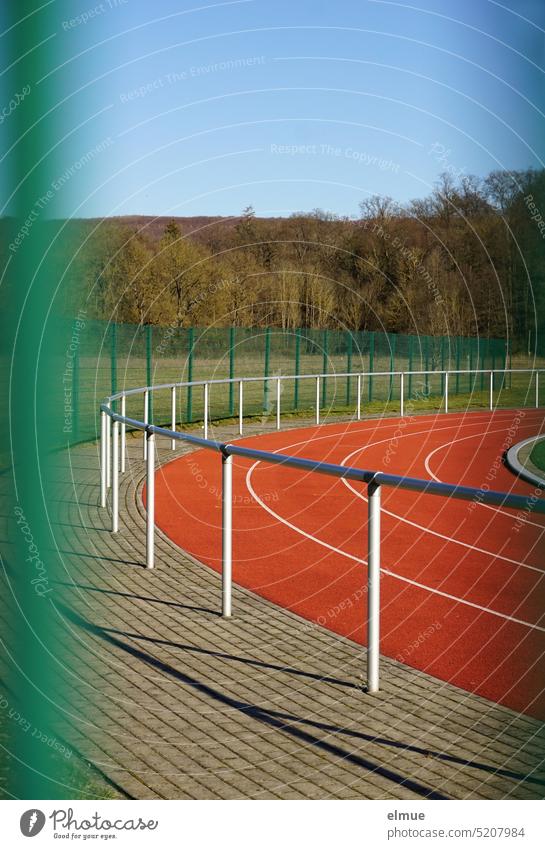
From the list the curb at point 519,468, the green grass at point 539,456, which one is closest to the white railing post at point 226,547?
the curb at point 519,468

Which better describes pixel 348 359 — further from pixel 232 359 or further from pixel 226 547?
pixel 226 547

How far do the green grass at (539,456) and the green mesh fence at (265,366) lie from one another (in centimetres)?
248

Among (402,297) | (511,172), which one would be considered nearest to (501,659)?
(511,172)

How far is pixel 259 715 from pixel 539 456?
12450 millimetres

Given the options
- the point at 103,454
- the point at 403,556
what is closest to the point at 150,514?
the point at 403,556

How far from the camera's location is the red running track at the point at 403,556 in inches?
220

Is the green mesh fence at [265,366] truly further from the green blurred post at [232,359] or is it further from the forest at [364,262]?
the forest at [364,262]

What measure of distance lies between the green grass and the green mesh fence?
97.5 inches

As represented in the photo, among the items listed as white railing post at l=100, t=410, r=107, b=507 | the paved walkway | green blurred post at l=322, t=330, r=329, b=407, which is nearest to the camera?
the paved walkway

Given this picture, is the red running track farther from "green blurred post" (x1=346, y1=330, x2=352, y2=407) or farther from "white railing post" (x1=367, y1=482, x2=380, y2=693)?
"green blurred post" (x1=346, y1=330, x2=352, y2=407)

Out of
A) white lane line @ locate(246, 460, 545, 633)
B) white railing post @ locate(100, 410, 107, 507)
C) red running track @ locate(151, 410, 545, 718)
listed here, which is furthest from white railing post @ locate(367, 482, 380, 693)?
white railing post @ locate(100, 410, 107, 507)

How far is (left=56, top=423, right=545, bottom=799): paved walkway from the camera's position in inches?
140

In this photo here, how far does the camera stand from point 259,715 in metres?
4.34

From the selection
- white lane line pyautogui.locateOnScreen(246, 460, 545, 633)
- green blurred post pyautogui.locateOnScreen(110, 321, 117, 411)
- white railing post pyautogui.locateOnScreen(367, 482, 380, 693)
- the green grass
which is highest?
green blurred post pyautogui.locateOnScreen(110, 321, 117, 411)
